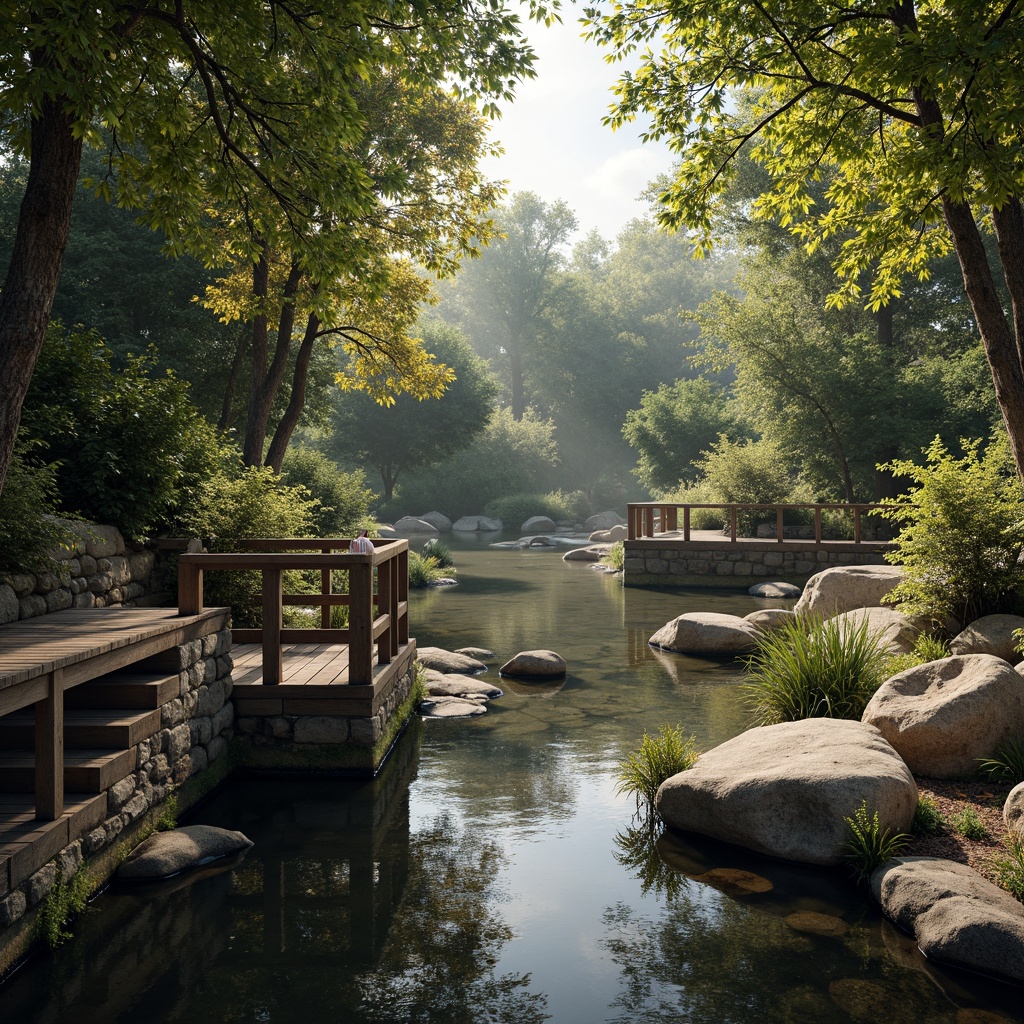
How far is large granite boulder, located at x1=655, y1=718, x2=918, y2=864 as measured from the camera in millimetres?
5746

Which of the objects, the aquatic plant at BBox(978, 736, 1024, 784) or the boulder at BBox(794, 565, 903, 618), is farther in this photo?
the boulder at BBox(794, 565, 903, 618)

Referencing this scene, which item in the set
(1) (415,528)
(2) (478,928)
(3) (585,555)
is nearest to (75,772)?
(2) (478,928)

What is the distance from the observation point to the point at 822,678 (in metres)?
8.15

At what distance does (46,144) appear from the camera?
6.05 metres

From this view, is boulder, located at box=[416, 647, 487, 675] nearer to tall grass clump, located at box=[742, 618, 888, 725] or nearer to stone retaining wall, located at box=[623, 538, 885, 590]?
tall grass clump, located at box=[742, 618, 888, 725]

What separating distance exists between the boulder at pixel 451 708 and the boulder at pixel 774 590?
1025cm

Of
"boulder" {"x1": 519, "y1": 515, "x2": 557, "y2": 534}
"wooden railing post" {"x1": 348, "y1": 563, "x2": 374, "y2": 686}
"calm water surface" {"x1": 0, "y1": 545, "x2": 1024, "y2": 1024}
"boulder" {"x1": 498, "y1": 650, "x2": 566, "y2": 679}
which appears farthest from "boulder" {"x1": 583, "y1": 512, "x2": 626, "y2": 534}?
"wooden railing post" {"x1": 348, "y1": 563, "x2": 374, "y2": 686}

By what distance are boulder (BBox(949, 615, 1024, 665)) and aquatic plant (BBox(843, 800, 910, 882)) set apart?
3261 mm

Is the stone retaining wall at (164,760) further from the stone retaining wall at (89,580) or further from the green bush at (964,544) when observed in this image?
the green bush at (964,544)

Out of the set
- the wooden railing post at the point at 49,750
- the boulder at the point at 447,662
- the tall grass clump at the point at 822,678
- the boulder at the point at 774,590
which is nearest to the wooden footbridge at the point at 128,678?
the wooden railing post at the point at 49,750

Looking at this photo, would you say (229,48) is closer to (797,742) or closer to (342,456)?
(797,742)

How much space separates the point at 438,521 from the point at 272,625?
1522 inches

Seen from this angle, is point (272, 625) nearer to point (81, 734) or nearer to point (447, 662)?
point (81, 734)

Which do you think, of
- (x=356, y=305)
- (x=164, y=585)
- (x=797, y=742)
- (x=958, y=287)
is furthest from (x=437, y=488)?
(x=797, y=742)
